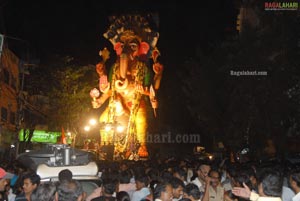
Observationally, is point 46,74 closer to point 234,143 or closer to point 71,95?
point 71,95

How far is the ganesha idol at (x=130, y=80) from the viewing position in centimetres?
4031

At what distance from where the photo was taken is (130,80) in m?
41.0

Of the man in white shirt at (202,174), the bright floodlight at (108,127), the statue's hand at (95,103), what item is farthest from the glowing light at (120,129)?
the man in white shirt at (202,174)

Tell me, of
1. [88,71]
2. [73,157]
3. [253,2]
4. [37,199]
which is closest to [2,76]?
[88,71]

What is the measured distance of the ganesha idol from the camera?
40.3 metres

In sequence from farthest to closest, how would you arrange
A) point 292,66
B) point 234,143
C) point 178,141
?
point 178,141, point 234,143, point 292,66

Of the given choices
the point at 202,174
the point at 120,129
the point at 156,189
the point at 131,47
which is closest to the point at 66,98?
the point at 120,129

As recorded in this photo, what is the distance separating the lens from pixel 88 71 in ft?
145

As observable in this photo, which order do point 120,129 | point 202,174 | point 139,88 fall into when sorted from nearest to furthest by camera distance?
point 202,174, point 120,129, point 139,88

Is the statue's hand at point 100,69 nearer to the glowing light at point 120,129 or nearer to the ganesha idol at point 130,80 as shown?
the ganesha idol at point 130,80

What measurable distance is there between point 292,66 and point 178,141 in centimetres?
3294

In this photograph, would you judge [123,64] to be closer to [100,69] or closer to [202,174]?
[100,69]

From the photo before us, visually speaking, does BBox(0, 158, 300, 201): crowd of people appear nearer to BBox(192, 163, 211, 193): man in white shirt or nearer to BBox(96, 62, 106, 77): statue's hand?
BBox(192, 163, 211, 193): man in white shirt

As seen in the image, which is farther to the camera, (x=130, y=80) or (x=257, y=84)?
(x=130, y=80)
